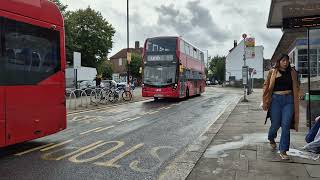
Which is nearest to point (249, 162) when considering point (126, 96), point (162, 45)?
point (162, 45)

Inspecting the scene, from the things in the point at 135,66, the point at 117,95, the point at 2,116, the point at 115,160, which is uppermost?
the point at 135,66

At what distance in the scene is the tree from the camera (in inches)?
2635

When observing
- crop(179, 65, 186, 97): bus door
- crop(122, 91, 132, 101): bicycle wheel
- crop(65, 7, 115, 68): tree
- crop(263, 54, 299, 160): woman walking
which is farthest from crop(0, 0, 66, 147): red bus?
crop(65, 7, 115, 68): tree

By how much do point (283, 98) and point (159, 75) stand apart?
18.8 meters

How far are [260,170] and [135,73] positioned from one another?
267ft

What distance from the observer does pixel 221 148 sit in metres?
8.80

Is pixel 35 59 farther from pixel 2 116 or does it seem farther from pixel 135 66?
pixel 135 66

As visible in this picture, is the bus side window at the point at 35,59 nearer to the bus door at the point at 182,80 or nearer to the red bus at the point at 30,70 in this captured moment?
the red bus at the point at 30,70

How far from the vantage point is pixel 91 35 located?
67.9m

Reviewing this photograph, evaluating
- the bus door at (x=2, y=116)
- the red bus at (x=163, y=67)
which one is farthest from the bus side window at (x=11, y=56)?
the red bus at (x=163, y=67)

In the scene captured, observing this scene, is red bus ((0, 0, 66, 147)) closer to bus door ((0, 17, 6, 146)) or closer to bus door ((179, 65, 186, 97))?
bus door ((0, 17, 6, 146))

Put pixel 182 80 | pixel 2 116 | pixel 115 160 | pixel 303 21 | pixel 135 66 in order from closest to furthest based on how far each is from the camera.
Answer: pixel 2 116, pixel 115 160, pixel 303 21, pixel 182 80, pixel 135 66

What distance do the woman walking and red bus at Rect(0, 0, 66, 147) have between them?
4.39 meters

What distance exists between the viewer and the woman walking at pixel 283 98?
24.9ft
